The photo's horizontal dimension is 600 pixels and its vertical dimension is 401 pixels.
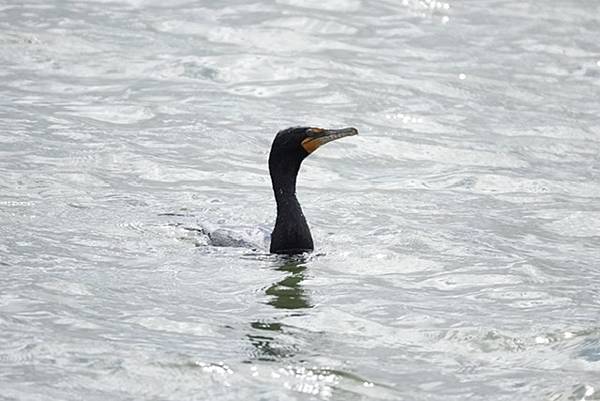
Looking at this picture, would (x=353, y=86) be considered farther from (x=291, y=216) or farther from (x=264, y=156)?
(x=291, y=216)

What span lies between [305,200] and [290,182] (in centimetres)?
234

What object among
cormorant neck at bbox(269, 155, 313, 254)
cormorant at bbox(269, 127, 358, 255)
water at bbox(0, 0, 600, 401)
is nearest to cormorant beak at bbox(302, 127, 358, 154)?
cormorant at bbox(269, 127, 358, 255)

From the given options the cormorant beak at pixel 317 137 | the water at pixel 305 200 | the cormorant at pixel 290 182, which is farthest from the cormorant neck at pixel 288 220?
the cormorant beak at pixel 317 137

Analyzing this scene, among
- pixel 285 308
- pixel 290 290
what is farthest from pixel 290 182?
pixel 285 308

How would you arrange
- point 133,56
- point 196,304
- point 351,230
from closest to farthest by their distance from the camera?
point 196,304
point 351,230
point 133,56

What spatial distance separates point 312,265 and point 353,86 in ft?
25.8

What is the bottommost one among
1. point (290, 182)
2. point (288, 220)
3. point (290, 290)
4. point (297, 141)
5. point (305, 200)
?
point (305, 200)

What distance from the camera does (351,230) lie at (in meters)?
13.3

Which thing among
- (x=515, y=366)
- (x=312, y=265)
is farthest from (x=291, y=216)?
(x=515, y=366)

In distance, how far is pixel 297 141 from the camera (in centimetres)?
1194

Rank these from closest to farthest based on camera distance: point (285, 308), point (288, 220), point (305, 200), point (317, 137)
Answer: point (285, 308), point (317, 137), point (288, 220), point (305, 200)

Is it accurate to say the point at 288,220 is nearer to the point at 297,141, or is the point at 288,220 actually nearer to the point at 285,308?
the point at 297,141

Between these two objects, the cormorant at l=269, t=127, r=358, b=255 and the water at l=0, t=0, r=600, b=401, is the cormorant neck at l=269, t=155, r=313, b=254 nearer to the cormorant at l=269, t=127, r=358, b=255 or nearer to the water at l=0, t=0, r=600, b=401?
the cormorant at l=269, t=127, r=358, b=255

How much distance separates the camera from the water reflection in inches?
377
